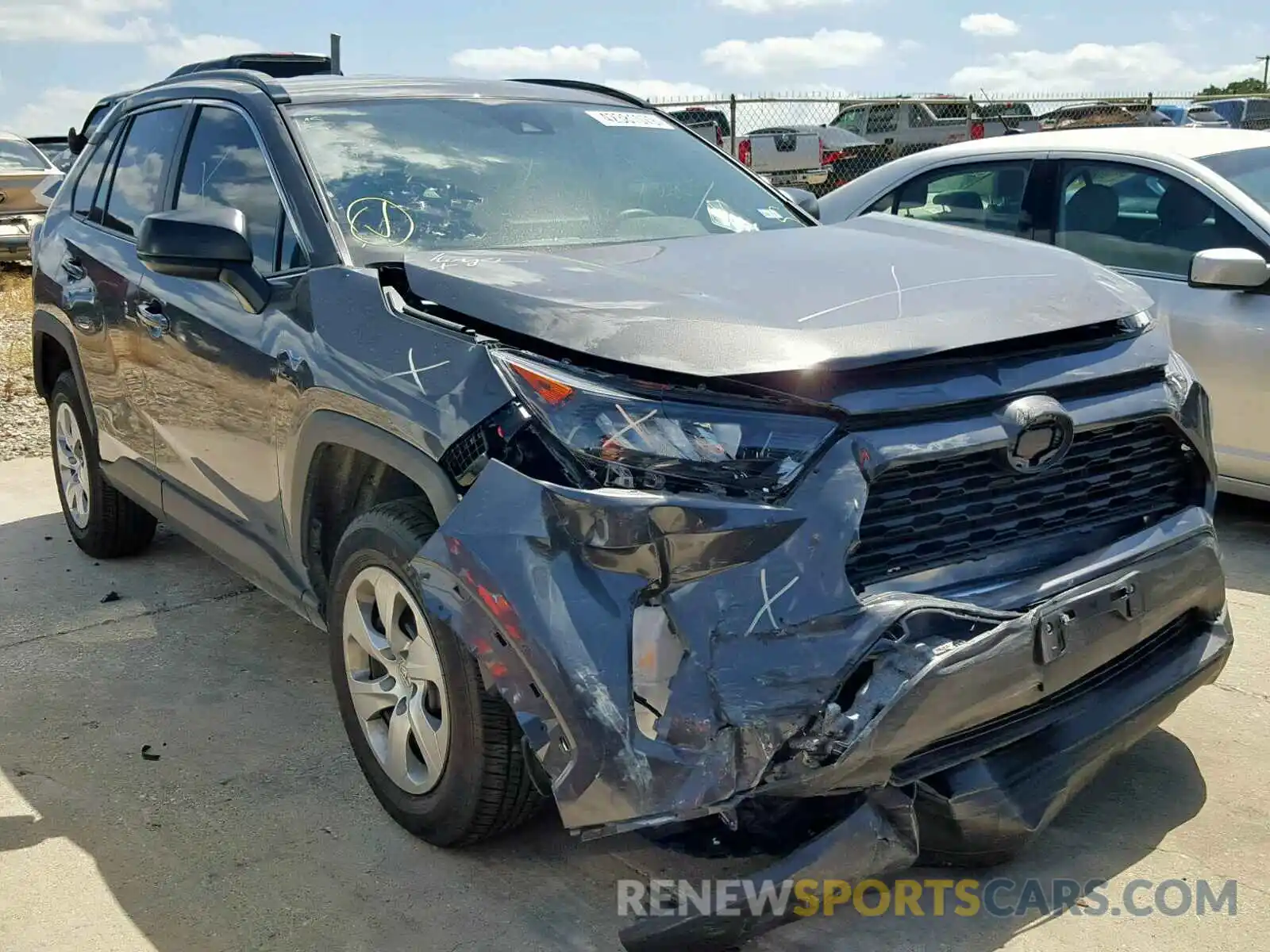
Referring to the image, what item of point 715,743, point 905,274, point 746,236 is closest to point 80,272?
point 746,236

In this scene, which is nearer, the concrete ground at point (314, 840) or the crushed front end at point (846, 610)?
the crushed front end at point (846, 610)

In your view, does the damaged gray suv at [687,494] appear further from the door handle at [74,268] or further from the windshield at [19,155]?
the windshield at [19,155]

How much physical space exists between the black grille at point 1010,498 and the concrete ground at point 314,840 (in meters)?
0.79

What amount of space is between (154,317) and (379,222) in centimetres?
113

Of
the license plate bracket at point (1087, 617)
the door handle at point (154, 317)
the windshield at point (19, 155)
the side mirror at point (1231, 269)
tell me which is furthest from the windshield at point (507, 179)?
the windshield at point (19, 155)

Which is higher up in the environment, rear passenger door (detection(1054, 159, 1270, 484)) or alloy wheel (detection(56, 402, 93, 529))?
rear passenger door (detection(1054, 159, 1270, 484))

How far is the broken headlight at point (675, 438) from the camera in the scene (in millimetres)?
2277

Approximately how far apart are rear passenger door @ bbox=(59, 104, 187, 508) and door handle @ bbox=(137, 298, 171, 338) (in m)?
0.05

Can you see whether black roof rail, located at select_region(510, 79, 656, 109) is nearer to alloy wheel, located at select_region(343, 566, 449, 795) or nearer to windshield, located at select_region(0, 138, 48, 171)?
alloy wheel, located at select_region(343, 566, 449, 795)

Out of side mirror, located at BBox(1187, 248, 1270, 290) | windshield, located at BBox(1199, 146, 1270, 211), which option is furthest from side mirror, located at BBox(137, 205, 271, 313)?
windshield, located at BBox(1199, 146, 1270, 211)

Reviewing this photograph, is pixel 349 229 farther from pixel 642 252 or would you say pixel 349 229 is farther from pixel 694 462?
pixel 694 462

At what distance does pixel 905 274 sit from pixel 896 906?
1.40m

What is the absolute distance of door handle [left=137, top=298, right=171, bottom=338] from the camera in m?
3.95

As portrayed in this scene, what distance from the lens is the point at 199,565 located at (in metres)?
5.27
